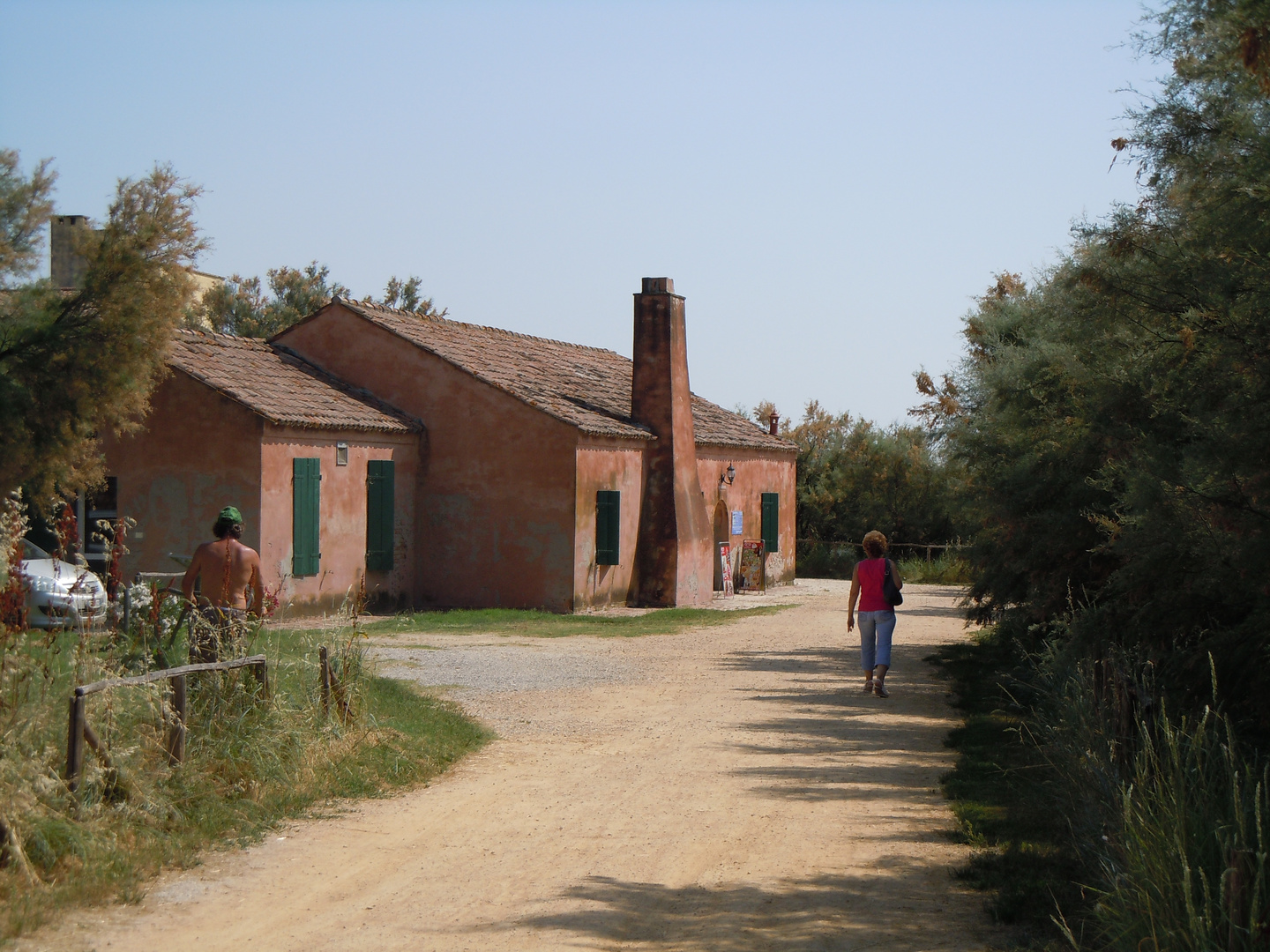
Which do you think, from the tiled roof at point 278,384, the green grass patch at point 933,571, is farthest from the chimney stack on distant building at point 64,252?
the green grass patch at point 933,571

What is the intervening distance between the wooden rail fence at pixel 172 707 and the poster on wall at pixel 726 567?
18.6m

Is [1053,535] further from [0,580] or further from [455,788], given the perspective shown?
[0,580]

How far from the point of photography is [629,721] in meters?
10.6

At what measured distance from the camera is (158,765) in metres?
6.76

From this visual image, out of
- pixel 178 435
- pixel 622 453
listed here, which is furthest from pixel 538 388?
pixel 178 435

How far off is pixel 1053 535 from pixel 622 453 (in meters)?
10.8

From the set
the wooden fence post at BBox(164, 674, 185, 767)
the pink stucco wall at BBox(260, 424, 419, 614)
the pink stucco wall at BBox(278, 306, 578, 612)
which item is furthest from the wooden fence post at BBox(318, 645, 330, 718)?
the pink stucco wall at BBox(278, 306, 578, 612)

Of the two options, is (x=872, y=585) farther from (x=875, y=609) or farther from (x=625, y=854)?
(x=625, y=854)

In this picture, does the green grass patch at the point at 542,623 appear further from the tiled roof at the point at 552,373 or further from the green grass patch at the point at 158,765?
the green grass patch at the point at 158,765

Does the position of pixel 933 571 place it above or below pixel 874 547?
below

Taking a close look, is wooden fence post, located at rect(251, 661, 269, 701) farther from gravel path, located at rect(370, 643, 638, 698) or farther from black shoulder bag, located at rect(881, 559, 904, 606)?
black shoulder bag, located at rect(881, 559, 904, 606)

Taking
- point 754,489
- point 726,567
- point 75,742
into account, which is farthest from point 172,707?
point 754,489

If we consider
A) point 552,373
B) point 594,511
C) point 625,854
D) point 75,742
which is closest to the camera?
point 75,742

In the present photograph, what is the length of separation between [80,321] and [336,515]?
4.77 meters
